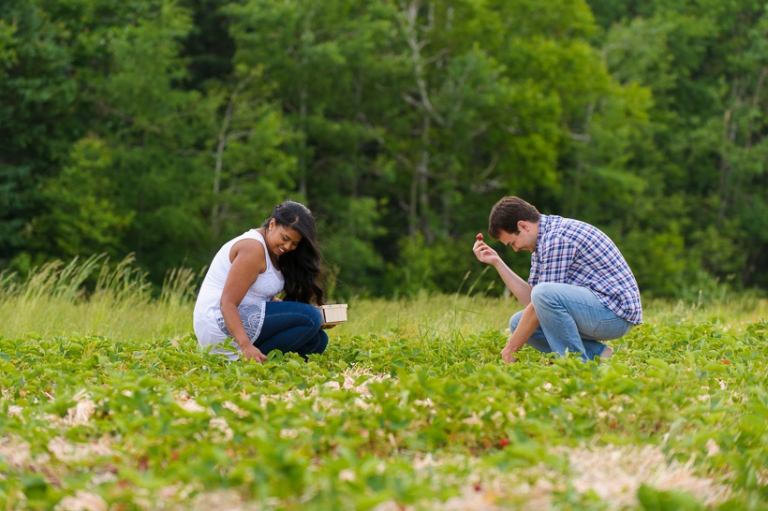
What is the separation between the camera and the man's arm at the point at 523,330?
5484 mm

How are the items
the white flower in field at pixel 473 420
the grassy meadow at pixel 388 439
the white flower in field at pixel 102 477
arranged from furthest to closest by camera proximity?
the white flower in field at pixel 473 420
the white flower in field at pixel 102 477
the grassy meadow at pixel 388 439

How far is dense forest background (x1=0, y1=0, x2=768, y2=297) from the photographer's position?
2181 centimetres

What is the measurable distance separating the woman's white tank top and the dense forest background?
39.4 ft

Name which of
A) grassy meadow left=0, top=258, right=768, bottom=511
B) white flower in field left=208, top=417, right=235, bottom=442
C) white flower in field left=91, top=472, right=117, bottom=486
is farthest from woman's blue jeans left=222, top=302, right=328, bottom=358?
white flower in field left=91, top=472, right=117, bottom=486

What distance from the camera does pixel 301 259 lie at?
5930 mm

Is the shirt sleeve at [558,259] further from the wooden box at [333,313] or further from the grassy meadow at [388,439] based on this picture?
the wooden box at [333,313]

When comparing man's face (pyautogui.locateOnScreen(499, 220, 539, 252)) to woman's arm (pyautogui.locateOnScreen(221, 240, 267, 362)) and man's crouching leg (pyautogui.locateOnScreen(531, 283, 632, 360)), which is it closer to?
man's crouching leg (pyautogui.locateOnScreen(531, 283, 632, 360))

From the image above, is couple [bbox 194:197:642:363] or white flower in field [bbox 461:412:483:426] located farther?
couple [bbox 194:197:642:363]

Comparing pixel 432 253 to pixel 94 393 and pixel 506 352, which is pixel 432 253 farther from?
pixel 94 393

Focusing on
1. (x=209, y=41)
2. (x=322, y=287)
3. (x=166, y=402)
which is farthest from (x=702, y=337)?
(x=209, y=41)

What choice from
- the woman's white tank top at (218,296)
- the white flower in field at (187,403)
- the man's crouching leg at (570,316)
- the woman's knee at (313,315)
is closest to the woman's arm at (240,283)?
the woman's white tank top at (218,296)

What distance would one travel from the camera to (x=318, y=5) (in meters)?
25.3

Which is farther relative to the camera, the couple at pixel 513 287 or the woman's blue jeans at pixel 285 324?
the woman's blue jeans at pixel 285 324

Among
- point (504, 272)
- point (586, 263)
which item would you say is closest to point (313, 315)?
point (504, 272)
